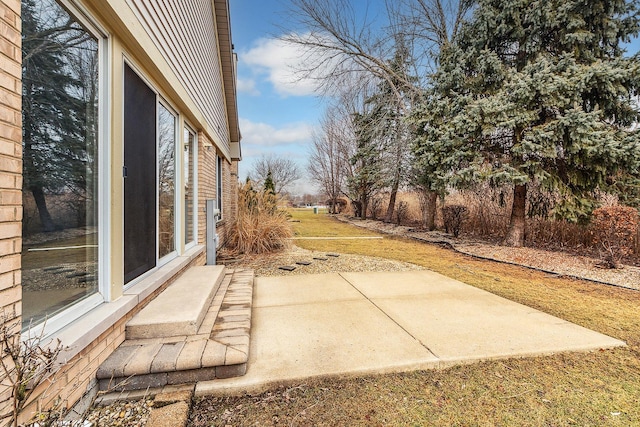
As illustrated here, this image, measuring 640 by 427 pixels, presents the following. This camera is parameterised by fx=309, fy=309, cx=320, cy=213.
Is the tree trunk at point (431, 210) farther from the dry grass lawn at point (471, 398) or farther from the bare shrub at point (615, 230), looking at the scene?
the dry grass lawn at point (471, 398)

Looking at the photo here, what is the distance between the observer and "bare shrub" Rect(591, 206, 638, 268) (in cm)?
555

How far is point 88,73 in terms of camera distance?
214cm

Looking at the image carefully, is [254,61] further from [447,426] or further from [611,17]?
[447,426]

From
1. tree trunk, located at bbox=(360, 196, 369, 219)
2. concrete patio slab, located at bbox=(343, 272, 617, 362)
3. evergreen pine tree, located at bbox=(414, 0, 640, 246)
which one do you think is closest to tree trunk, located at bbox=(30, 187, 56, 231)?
concrete patio slab, located at bbox=(343, 272, 617, 362)

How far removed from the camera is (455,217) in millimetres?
10086

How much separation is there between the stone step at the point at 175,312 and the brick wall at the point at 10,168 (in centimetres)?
104

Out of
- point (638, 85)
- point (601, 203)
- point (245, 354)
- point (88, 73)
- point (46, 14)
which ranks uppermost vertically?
point (638, 85)

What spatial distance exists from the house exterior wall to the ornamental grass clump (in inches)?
75.1

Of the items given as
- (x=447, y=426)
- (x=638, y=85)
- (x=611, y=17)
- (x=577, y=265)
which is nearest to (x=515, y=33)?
(x=611, y=17)

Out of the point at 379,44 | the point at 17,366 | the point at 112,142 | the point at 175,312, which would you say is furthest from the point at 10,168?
the point at 379,44

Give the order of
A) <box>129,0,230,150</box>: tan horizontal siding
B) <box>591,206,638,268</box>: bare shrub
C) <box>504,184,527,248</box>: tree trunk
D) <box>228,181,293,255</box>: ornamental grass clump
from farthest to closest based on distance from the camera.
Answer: <box>504,184,527,248</box>: tree trunk, <box>228,181,293,255</box>: ornamental grass clump, <box>591,206,638,268</box>: bare shrub, <box>129,0,230,150</box>: tan horizontal siding

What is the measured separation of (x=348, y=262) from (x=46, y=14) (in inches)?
213

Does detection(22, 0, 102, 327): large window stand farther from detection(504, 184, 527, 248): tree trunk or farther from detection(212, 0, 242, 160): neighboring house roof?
detection(504, 184, 527, 248): tree trunk

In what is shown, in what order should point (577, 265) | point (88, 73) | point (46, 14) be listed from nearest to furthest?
point (46, 14) → point (88, 73) → point (577, 265)
